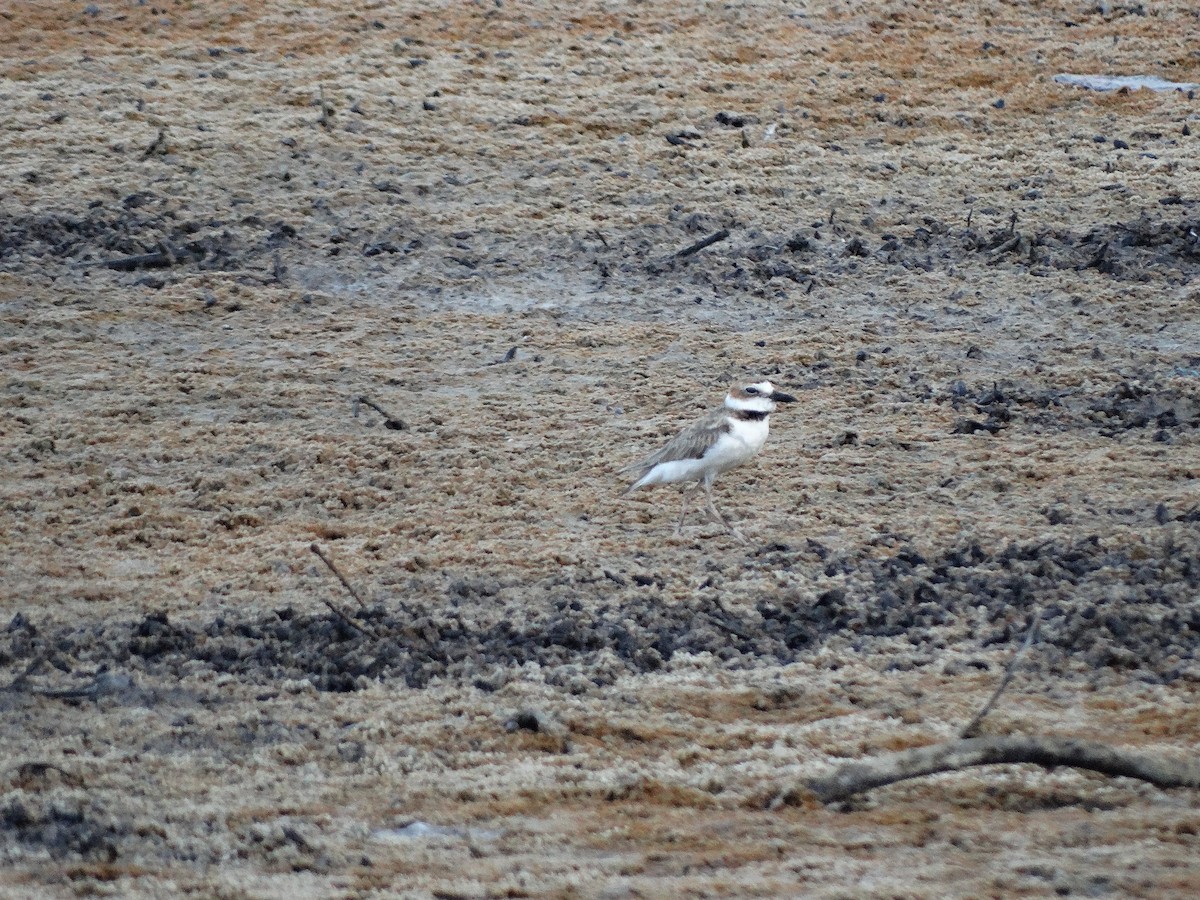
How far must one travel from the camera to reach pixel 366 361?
341 inches

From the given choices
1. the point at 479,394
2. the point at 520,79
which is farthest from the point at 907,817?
the point at 520,79

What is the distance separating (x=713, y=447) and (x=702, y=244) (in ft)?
12.0

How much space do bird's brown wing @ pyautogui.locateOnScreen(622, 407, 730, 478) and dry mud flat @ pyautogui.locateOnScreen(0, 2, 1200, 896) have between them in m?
0.27

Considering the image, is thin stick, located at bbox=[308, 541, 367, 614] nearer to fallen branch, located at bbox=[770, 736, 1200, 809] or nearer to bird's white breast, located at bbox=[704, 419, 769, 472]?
bird's white breast, located at bbox=[704, 419, 769, 472]

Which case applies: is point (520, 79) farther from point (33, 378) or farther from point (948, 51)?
point (33, 378)

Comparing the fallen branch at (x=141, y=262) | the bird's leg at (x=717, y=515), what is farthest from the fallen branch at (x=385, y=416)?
the fallen branch at (x=141, y=262)

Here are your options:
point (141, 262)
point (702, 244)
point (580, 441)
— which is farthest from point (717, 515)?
point (141, 262)

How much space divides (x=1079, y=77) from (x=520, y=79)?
460cm

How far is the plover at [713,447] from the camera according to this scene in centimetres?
666

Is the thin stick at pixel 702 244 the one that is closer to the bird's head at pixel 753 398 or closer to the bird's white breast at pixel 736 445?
the bird's head at pixel 753 398

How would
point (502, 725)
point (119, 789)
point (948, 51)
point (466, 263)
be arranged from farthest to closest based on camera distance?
point (948, 51) → point (466, 263) → point (502, 725) → point (119, 789)

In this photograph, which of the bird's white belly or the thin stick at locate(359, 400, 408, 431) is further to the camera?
the thin stick at locate(359, 400, 408, 431)

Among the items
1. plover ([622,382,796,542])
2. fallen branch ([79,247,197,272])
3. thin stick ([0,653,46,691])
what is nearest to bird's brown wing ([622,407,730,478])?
plover ([622,382,796,542])

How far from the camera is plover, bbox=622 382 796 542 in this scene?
666cm
